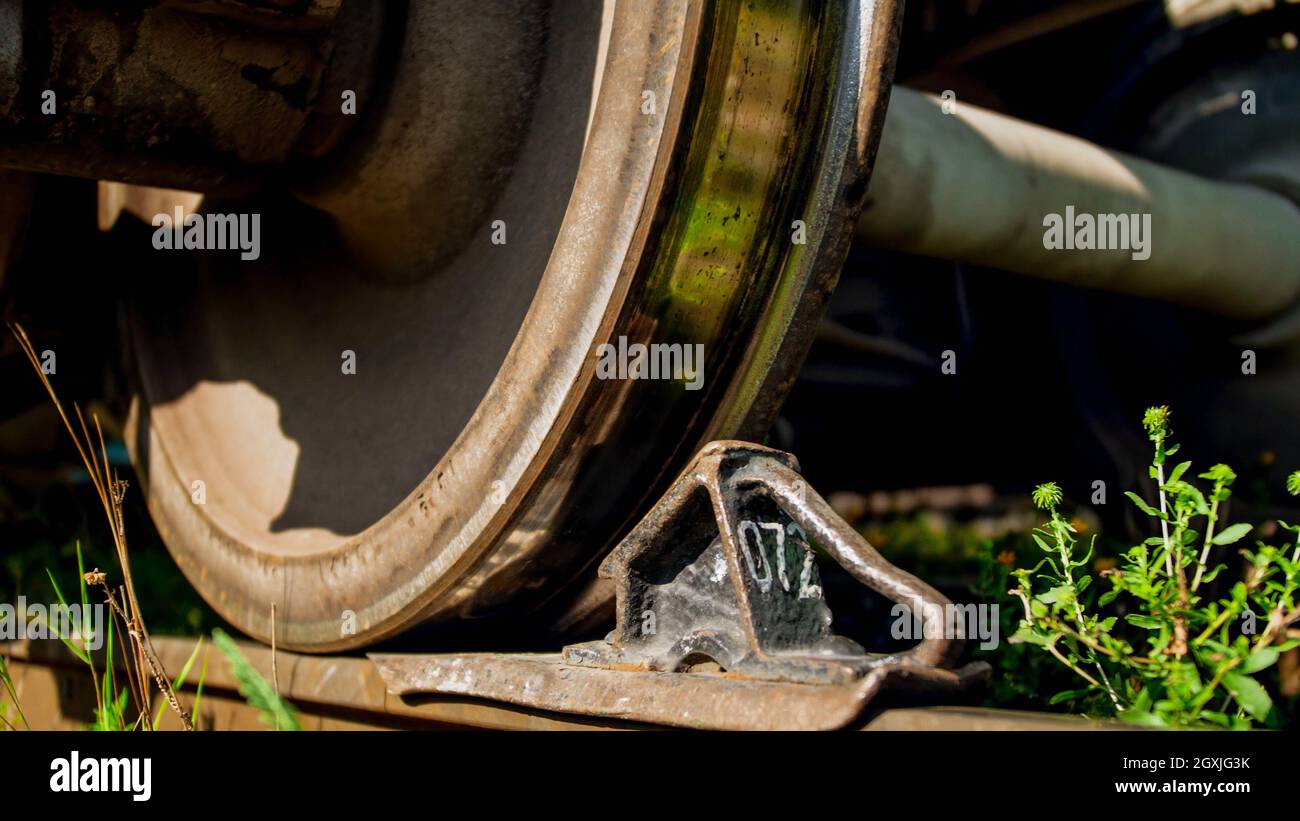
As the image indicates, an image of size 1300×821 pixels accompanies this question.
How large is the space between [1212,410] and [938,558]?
1762 mm

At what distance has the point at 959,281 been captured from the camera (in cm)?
274

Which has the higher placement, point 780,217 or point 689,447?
point 780,217

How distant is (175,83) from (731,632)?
1051mm

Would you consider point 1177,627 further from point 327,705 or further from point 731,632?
point 327,705

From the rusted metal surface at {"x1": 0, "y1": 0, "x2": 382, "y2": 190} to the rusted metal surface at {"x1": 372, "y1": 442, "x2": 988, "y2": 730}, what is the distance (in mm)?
815

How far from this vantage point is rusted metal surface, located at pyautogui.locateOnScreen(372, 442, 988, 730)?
1.19 meters

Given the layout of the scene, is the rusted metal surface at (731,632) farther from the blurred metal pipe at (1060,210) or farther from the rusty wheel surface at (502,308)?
the blurred metal pipe at (1060,210)

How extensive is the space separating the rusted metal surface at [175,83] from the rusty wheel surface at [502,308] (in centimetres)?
11

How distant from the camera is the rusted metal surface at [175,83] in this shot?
1615 millimetres

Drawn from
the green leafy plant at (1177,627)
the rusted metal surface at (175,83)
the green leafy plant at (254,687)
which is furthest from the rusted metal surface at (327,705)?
the rusted metal surface at (175,83)

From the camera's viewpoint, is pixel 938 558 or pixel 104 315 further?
pixel 938 558

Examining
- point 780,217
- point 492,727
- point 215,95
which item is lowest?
point 492,727

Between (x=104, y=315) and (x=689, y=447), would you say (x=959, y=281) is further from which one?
(x=104, y=315)
